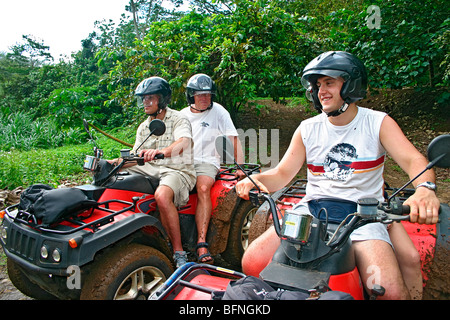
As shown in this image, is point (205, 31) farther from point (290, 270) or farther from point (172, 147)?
point (290, 270)

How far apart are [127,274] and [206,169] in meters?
1.89

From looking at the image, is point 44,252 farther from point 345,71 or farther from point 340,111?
point 345,71

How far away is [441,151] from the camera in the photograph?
6.04 feet

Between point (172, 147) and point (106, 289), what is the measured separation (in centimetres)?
163

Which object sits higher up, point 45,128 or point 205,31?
point 205,31

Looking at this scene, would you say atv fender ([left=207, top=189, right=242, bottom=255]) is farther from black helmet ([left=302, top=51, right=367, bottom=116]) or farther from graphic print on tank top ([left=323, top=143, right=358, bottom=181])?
black helmet ([left=302, top=51, right=367, bottom=116])

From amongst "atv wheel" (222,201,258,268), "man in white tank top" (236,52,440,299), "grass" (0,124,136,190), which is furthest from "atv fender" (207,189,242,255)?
"grass" (0,124,136,190)

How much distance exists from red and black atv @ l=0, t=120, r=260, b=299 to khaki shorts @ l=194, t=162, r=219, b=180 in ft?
3.34

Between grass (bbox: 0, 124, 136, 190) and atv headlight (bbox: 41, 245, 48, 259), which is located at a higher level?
atv headlight (bbox: 41, 245, 48, 259)

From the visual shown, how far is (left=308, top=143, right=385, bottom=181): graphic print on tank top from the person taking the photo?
244cm

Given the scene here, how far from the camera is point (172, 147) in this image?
370 centimetres

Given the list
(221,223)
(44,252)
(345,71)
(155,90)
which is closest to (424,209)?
(345,71)
